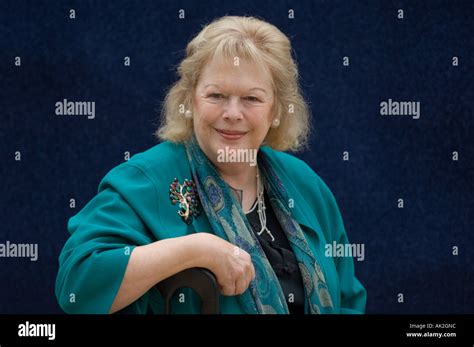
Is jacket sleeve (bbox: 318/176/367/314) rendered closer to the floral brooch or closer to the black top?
the black top

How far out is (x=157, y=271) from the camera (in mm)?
1772

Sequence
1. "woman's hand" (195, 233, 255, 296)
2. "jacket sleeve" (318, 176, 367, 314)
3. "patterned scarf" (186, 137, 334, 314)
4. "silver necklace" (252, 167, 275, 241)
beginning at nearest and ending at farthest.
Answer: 1. "woman's hand" (195, 233, 255, 296)
2. "patterned scarf" (186, 137, 334, 314)
3. "silver necklace" (252, 167, 275, 241)
4. "jacket sleeve" (318, 176, 367, 314)

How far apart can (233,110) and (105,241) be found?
0.48 metres

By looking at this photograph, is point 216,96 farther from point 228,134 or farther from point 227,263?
point 227,263

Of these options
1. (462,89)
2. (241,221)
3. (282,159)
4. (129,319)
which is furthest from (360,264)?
(129,319)

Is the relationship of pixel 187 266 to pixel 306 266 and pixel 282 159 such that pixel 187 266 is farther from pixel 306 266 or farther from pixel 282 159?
pixel 282 159

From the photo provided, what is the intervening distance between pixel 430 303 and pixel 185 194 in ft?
5.20

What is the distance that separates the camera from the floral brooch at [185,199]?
77.5 inches

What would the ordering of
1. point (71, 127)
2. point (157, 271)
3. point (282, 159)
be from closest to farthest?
point (157, 271)
point (282, 159)
point (71, 127)

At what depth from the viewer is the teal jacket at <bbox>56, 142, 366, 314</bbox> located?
5.93 feet

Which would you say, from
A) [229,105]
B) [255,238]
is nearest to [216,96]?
[229,105]

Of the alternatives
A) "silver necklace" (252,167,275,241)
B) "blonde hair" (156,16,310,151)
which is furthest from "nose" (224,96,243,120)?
"silver necklace" (252,167,275,241)

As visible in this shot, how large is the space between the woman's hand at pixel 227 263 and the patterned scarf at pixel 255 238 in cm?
9

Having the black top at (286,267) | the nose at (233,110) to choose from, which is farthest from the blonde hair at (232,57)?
the black top at (286,267)
